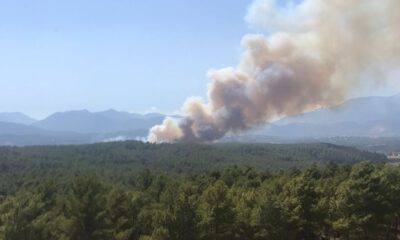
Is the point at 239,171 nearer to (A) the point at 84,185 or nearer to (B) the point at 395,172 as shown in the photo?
(B) the point at 395,172

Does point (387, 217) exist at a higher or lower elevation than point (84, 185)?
lower

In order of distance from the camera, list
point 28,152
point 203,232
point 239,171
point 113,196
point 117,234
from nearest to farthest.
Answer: point 203,232 → point 117,234 → point 113,196 → point 239,171 → point 28,152

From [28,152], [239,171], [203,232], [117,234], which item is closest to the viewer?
[203,232]

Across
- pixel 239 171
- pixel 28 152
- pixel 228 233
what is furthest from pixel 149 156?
pixel 228 233

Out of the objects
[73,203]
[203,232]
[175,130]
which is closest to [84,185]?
[73,203]

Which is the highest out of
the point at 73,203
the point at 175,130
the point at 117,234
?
the point at 175,130

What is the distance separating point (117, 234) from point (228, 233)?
918 cm

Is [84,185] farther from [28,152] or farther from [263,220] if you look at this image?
[28,152]

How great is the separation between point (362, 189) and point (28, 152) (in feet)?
541

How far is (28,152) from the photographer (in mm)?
190250

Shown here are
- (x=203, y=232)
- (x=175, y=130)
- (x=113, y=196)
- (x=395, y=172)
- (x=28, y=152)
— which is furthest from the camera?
(x=28, y=152)

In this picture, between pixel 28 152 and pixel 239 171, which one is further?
pixel 28 152

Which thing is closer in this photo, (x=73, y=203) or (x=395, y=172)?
(x=73, y=203)

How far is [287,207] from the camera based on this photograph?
43781mm
